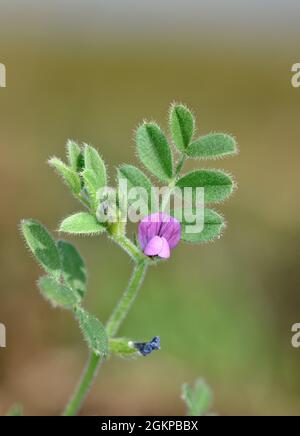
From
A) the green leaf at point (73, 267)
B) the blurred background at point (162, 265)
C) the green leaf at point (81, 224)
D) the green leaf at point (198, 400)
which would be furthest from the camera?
the blurred background at point (162, 265)

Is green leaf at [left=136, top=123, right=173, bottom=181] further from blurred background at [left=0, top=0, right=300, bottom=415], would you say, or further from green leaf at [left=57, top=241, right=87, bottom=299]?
blurred background at [left=0, top=0, right=300, bottom=415]

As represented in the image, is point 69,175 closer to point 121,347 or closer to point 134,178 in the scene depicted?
point 134,178

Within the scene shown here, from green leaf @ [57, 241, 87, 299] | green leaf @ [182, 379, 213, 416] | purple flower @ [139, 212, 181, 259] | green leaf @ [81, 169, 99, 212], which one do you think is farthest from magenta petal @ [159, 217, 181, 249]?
green leaf @ [182, 379, 213, 416]

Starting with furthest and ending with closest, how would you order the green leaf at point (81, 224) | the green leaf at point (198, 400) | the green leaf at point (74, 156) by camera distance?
the green leaf at point (198, 400)
the green leaf at point (74, 156)
the green leaf at point (81, 224)

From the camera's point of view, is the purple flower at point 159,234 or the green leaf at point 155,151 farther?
the green leaf at point 155,151

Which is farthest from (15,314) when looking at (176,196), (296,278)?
(176,196)

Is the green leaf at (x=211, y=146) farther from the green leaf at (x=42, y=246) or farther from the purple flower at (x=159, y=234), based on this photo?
the green leaf at (x=42, y=246)

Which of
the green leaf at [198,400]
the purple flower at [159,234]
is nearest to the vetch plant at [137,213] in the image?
the purple flower at [159,234]

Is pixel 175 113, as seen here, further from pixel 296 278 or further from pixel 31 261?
pixel 296 278
